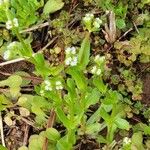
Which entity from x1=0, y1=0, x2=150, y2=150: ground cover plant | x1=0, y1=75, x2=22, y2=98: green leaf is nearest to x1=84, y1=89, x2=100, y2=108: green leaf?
x1=0, y1=0, x2=150, y2=150: ground cover plant

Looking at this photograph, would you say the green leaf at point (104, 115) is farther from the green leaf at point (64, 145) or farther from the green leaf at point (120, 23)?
the green leaf at point (120, 23)

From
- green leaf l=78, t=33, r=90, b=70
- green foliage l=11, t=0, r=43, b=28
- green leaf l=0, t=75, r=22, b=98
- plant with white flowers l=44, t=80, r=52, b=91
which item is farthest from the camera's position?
green foliage l=11, t=0, r=43, b=28

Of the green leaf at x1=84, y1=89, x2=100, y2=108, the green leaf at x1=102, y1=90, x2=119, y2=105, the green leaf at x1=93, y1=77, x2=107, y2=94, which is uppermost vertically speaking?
the green leaf at x1=93, y1=77, x2=107, y2=94

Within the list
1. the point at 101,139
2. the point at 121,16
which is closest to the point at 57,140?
the point at 101,139

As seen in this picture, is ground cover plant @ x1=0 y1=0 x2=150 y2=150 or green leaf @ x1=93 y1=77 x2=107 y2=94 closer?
green leaf @ x1=93 y1=77 x2=107 y2=94

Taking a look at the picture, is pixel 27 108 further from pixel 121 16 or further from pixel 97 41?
pixel 121 16

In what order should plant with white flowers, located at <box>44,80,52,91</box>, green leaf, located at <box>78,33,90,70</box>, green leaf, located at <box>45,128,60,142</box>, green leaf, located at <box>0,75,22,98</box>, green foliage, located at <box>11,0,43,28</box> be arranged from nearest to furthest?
plant with white flowers, located at <box>44,80,52,91</box>
green leaf, located at <box>78,33,90,70</box>
green leaf, located at <box>45,128,60,142</box>
green leaf, located at <box>0,75,22,98</box>
green foliage, located at <box>11,0,43,28</box>

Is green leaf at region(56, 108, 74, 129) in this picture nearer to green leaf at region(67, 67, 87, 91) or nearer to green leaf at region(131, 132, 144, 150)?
green leaf at region(67, 67, 87, 91)

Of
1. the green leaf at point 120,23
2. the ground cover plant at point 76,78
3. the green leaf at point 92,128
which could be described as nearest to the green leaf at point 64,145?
the ground cover plant at point 76,78
